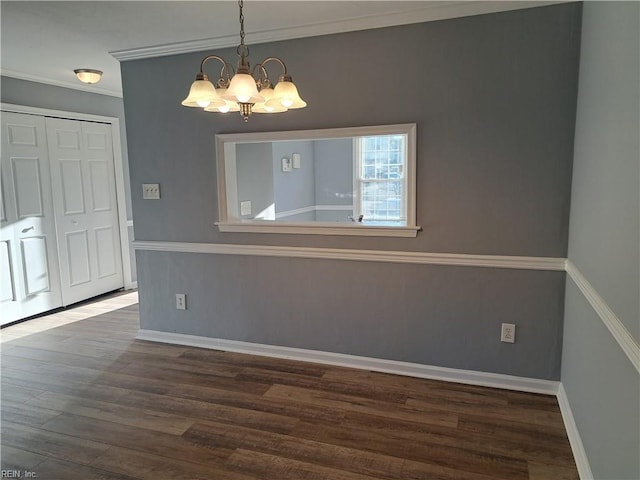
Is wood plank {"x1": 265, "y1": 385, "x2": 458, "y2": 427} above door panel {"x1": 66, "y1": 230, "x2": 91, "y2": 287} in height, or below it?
below

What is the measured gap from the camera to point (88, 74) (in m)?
4.04

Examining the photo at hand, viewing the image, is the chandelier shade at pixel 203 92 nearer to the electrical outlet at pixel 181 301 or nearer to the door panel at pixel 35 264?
the electrical outlet at pixel 181 301

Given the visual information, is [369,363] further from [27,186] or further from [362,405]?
[27,186]

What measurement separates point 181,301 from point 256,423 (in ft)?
4.87

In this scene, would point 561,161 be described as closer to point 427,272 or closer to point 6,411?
point 427,272

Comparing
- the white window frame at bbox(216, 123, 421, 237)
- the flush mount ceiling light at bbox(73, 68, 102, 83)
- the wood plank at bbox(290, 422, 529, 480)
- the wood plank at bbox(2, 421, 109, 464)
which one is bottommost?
the wood plank at bbox(2, 421, 109, 464)

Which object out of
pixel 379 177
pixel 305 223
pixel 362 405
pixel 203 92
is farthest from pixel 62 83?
pixel 362 405

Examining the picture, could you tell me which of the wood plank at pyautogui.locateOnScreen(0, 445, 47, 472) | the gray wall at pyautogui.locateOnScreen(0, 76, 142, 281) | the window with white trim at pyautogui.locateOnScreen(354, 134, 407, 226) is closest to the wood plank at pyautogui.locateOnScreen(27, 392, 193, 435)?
the wood plank at pyautogui.locateOnScreen(0, 445, 47, 472)

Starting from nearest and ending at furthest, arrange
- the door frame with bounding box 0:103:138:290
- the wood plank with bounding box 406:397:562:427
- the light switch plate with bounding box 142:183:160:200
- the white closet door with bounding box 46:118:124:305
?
the wood plank with bounding box 406:397:562:427 → the light switch plate with bounding box 142:183:160:200 → the white closet door with bounding box 46:118:124:305 → the door frame with bounding box 0:103:138:290

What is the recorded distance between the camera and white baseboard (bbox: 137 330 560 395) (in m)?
2.82

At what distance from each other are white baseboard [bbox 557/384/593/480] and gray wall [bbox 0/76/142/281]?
479cm

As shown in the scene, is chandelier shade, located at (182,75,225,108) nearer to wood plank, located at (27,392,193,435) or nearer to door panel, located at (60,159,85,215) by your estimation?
wood plank, located at (27,392,193,435)

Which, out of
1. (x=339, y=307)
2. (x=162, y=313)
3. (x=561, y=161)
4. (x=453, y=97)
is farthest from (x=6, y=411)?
(x=561, y=161)

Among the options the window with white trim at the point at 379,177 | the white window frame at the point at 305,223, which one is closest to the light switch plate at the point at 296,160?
the window with white trim at the point at 379,177
